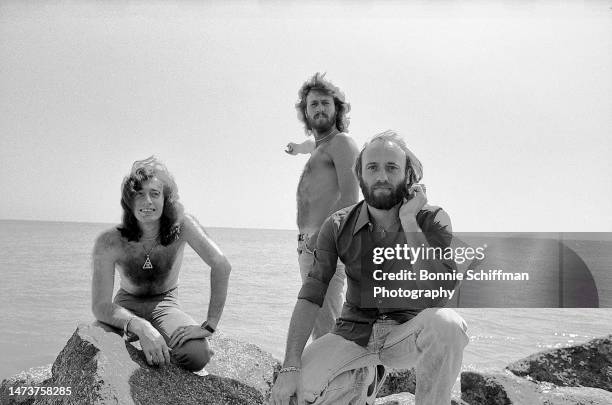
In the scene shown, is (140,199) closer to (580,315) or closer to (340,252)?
(340,252)

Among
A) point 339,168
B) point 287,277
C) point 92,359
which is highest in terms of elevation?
point 339,168

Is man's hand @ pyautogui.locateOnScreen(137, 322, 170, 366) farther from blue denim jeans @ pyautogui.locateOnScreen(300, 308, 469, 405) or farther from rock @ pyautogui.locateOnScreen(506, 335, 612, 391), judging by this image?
rock @ pyautogui.locateOnScreen(506, 335, 612, 391)

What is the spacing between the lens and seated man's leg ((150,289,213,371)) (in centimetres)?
302

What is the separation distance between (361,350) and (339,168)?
5.18 ft

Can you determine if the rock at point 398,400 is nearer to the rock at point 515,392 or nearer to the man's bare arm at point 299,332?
the rock at point 515,392

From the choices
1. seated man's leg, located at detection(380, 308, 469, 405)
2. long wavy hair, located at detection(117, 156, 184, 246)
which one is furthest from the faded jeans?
seated man's leg, located at detection(380, 308, 469, 405)

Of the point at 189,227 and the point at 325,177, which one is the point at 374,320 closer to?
the point at 189,227

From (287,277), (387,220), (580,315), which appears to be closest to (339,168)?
(387,220)

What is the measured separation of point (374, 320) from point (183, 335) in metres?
1.14

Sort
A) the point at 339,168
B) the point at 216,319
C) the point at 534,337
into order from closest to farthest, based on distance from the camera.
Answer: the point at 216,319
the point at 339,168
the point at 534,337

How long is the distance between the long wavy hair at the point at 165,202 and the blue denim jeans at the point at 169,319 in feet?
1.20

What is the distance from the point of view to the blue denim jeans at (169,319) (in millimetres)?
3021

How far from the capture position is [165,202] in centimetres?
334

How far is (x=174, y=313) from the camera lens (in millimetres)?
3227
